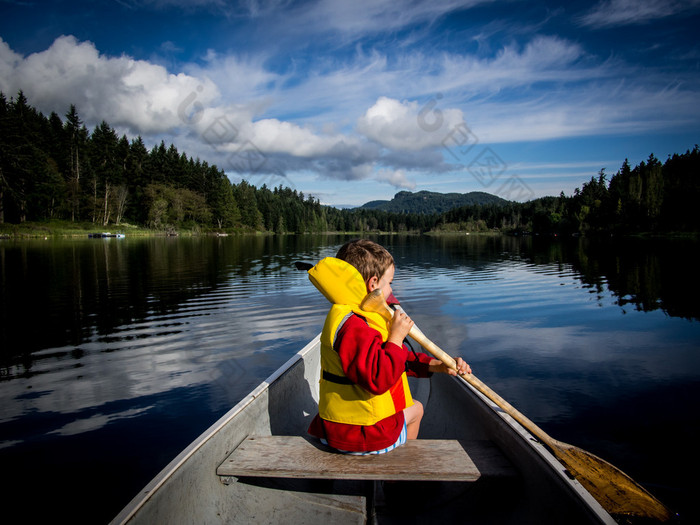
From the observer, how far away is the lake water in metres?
4.58

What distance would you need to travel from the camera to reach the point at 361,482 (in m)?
3.33

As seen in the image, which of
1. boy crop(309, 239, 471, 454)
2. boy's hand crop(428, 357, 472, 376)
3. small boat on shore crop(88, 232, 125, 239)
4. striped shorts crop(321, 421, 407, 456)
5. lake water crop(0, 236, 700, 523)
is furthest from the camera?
small boat on shore crop(88, 232, 125, 239)

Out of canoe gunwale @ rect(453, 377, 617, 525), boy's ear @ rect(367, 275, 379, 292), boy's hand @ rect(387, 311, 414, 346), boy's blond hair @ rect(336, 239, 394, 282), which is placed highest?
boy's blond hair @ rect(336, 239, 394, 282)

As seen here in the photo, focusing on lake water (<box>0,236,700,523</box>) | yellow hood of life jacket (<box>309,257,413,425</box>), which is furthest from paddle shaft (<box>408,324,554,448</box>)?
lake water (<box>0,236,700,523</box>)

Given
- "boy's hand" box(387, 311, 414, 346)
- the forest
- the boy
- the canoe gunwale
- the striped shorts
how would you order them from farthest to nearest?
the forest < the striped shorts < "boy's hand" box(387, 311, 414, 346) < the boy < the canoe gunwale

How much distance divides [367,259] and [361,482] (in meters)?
1.98

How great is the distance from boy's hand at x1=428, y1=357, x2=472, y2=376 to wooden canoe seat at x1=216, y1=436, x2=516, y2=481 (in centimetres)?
59

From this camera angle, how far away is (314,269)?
281 centimetres

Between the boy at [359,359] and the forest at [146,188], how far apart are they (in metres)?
71.1

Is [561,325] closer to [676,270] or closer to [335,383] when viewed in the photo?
[335,383]

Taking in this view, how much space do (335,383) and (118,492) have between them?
124 inches

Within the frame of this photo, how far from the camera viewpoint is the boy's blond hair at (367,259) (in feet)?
9.62

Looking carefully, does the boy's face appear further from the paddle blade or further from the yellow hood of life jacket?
the paddle blade

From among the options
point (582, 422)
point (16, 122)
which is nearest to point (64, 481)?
point (582, 422)
